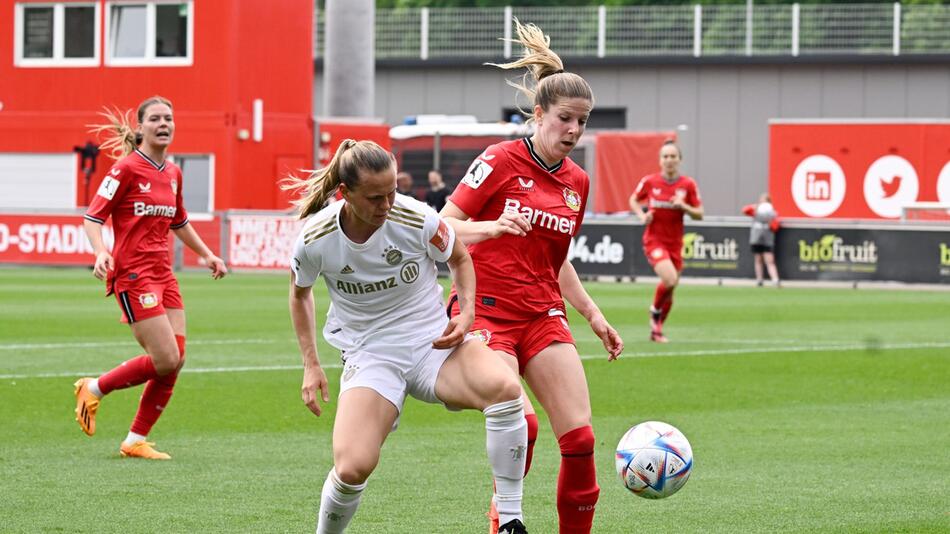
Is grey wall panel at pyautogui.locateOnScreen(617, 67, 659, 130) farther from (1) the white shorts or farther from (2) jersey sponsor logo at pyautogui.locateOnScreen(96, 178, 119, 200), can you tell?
(1) the white shorts

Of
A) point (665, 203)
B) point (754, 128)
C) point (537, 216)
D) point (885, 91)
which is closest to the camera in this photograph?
point (537, 216)

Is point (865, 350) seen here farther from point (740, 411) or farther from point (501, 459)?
point (501, 459)

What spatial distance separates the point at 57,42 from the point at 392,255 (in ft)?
108

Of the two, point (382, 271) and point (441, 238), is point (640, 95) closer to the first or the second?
point (441, 238)

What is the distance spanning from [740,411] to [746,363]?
355cm

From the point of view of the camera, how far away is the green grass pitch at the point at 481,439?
25.3 ft

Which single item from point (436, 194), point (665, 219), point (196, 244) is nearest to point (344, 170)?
point (196, 244)

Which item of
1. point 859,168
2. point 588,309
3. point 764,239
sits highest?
point 859,168

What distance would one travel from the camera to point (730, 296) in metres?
26.1

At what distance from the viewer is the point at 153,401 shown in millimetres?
9719

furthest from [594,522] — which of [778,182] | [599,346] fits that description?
[778,182]

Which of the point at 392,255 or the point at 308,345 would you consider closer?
the point at 392,255

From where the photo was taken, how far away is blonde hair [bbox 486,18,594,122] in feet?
22.5

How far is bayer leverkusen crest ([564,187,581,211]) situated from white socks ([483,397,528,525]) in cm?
112
